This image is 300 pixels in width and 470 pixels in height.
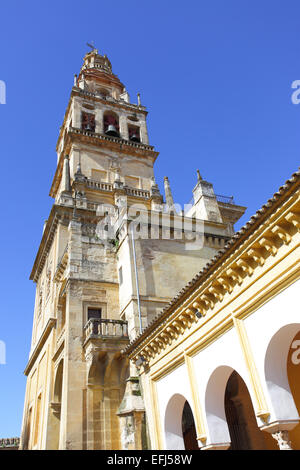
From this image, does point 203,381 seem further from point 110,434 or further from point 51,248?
point 51,248

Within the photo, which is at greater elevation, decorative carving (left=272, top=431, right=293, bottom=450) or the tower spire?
the tower spire

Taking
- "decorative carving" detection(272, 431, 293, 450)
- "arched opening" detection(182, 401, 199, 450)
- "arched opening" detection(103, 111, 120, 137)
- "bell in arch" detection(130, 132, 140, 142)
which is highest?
"arched opening" detection(103, 111, 120, 137)

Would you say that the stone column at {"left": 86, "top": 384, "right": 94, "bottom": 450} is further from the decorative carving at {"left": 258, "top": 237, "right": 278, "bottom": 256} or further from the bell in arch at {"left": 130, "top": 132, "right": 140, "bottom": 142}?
the bell in arch at {"left": 130, "top": 132, "right": 140, "bottom": 142}

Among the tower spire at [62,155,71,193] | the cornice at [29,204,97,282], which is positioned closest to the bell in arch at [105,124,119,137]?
the tower spire at [62,155,71,193]

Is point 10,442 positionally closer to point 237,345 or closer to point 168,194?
point 168,194

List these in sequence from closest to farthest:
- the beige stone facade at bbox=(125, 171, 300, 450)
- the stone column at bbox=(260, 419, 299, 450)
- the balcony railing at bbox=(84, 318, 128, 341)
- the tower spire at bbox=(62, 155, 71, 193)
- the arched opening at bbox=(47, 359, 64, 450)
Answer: the stone column at bbox=(260, 419, 299, 450) → the beige stone facade at bbox=(125, 171, 300, 450) → the balcony railing at bbox=(84, 318, 128, 341) → the arched opening at bbox=(47, 359, 64, 450) → the tower spire at bbox=(62, 155, 71, 193)

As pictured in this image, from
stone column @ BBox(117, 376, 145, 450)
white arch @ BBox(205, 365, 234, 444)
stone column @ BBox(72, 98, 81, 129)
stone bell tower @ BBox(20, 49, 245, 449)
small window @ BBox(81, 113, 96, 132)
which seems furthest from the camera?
small window @ BBox(81, 113, 96, 132)

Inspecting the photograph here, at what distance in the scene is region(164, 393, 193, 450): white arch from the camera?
1105 cm

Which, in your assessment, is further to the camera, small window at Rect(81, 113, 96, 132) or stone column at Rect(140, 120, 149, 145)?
stone column at Rect(140, 120, 149, 145)

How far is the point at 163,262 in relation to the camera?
16.9 metres

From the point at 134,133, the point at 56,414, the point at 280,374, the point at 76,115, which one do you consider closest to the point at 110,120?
the point at 134,133

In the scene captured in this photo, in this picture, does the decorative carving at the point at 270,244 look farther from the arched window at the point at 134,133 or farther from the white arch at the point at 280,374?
the arched window at the point at 134,133

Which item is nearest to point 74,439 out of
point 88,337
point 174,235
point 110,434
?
point 110,434

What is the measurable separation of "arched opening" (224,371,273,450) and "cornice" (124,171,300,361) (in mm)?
3276
